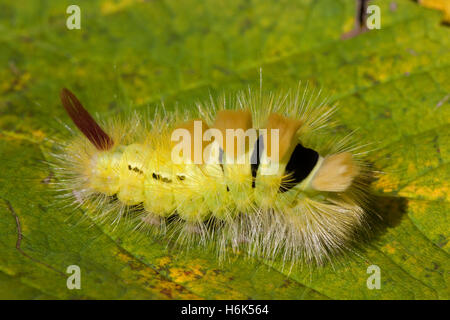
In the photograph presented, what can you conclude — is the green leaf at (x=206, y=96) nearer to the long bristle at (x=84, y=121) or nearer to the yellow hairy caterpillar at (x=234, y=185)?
the yellow hairy caterpillar at (x=234, y=185)

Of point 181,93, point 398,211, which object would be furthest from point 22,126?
point 398,211

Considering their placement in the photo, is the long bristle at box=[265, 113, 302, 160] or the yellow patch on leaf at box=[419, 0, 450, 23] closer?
the long bristle at box=[265, 113, 302, 160]

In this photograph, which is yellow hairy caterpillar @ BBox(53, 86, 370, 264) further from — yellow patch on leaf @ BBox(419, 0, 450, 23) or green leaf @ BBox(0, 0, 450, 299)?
yellow patch on leaf @ BBox(419, 0, 450, 23)

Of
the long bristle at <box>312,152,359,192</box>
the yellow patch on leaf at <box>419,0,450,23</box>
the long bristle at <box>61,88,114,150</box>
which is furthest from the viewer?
the yellow patch on leaf at <box>419,0,450,23</box>

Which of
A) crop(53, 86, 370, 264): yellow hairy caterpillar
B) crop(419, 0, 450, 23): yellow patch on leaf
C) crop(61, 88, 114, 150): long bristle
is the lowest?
crop(53, 86, 370, 264): yellow hairy caterpillar

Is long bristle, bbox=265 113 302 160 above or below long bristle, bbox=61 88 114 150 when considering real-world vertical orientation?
below

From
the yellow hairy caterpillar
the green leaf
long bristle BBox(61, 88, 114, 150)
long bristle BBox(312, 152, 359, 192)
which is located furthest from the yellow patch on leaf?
long bristle BBox(61, 88, 114, 150)

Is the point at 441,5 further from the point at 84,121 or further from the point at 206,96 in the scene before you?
the point at 84,121

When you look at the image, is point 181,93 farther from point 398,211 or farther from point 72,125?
point 398,211

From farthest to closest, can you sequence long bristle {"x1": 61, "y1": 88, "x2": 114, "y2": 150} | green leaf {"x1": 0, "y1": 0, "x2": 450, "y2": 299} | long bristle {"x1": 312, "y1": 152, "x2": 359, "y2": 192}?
long bristle {"x1": 61, "y1": 88, "x2": 114, "y2": 150} < long bristle {"x1": 312, "y1": 152, "x2": 359, "y2": 192} < green leaf {"x1": 0, "y1": 0, "x2": 450, "y2": 299}
